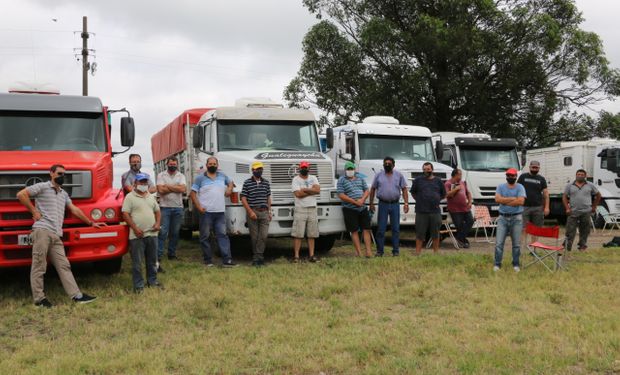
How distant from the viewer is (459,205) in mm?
13141

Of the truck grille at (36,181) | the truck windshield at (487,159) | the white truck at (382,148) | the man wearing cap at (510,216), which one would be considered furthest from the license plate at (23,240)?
the truck windshield at (487,159)

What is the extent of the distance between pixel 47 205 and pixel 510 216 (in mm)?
6540

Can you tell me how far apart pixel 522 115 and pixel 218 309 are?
21146 millimetres

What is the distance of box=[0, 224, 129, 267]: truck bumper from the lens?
7613 mm

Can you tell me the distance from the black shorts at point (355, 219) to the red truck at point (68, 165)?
3.90m

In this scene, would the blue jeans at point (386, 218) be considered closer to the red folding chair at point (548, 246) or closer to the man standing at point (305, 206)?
the man standing at point (305, 206)

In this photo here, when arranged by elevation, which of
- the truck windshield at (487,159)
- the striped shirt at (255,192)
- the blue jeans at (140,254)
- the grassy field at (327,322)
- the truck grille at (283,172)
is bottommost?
the grassy field at (327,322)

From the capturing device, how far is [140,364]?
5238 millimetres

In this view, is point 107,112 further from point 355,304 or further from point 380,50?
point 380,50

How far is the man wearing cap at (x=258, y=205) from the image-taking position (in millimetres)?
10273

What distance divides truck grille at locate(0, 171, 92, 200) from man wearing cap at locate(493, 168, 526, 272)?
5944mm

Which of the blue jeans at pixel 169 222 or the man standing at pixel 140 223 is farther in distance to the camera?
the blue jeans at pixel 169 222

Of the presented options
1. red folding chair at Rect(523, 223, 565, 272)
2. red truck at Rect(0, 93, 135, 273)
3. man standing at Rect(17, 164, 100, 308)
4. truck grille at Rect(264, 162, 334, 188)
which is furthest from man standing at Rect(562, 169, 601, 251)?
man standing at Rect(17, 164, 100, 308)

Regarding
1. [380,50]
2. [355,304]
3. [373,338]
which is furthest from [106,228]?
[380,50]
